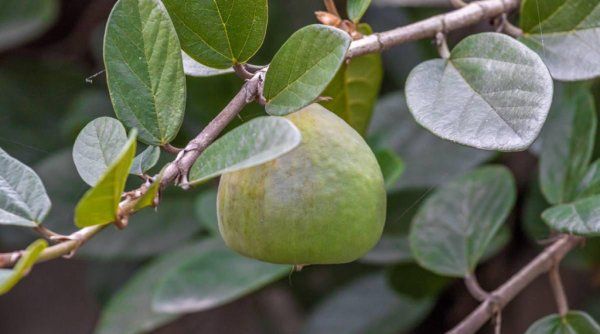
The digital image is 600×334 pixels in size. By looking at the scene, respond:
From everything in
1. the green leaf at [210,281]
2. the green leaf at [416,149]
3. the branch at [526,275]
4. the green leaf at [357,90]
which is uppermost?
the green leaf at [357,90]

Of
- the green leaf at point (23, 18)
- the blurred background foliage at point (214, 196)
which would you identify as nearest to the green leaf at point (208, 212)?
the blurred background foliage at point (214, 196)

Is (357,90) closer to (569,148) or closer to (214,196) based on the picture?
(569,148)

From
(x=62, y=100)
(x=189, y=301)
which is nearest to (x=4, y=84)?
(x=62, y=100)

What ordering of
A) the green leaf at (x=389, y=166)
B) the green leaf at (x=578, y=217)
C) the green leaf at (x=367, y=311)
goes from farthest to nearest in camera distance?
the green leaf at (x=367, y=311), the green leaf at (x=389, y=166), the green leaf at (x=578, y=217)

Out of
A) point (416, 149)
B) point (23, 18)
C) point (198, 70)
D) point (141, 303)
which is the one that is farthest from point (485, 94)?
point (23, 18)

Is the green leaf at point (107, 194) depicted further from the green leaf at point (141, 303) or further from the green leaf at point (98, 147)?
the green leaf at point (141, 303)

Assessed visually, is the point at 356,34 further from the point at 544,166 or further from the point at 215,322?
the point at 215,322

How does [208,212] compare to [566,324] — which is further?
[208,212]
